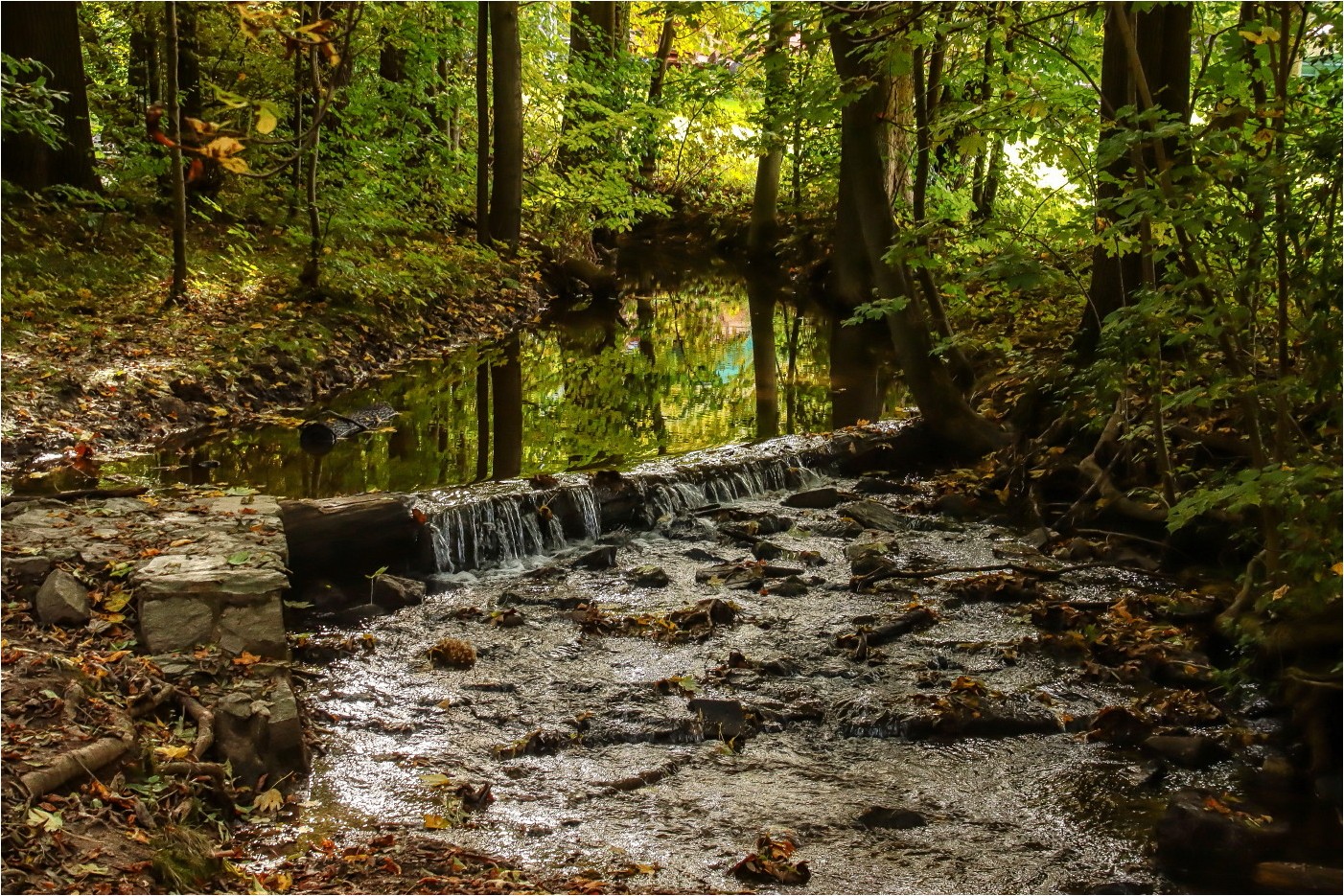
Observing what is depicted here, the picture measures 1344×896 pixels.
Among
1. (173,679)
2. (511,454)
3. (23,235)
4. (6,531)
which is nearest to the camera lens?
(173,679)

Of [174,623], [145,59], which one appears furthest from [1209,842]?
[145,59]

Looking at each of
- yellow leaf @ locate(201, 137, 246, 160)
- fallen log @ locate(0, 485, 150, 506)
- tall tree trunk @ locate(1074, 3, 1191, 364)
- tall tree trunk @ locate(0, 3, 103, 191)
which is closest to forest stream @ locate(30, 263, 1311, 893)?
fallen log @ locate(0, 485, 150, 506)

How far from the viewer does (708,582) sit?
7613mm

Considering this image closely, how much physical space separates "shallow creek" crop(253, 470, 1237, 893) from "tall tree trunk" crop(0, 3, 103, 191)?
Answer: 8.78 meters

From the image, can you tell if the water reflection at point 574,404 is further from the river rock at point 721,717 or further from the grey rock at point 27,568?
the river rock at point 721,717

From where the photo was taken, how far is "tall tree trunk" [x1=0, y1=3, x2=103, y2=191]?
1224cm

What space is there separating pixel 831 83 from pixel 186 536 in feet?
17.5

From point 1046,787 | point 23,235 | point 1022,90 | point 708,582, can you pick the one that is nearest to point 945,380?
point 708,582

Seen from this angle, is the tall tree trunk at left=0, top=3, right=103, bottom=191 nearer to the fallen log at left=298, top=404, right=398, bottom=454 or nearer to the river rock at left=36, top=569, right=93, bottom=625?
the fallen log at left=298, top=404, right=398, bottom=454

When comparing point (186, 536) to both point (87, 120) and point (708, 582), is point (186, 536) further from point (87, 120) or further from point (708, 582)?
point (87, 120)

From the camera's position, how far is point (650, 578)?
7629 millimetres

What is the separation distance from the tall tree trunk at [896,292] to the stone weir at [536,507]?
0.39m

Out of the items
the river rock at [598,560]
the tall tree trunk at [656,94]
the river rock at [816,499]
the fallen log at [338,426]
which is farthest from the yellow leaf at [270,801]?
the tall tree trunk at [656,94]

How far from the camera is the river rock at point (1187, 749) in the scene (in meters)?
4.97
